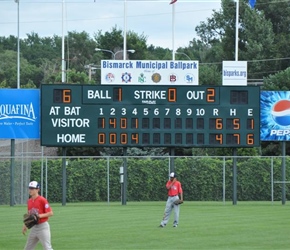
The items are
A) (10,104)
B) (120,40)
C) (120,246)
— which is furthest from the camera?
(120,40)

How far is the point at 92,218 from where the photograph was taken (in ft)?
115

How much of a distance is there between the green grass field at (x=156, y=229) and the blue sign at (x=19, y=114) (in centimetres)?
559

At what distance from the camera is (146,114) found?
1663 inches

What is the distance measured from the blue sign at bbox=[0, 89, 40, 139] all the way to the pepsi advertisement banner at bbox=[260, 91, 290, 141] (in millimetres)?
11097

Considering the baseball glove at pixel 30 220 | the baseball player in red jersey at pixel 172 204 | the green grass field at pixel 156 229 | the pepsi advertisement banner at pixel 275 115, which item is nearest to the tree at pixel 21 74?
the pepsi advertisement banner at pixel 275 115

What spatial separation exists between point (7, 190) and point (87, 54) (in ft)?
258

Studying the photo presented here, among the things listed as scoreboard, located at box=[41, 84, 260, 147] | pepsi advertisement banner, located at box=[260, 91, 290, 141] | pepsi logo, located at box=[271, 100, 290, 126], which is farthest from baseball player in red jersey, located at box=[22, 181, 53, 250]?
pepsi logo, located at box=[271, 100, 290, 126]

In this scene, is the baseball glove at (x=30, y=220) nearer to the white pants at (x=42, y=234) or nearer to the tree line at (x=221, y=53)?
the white pants at (x=42, y=234)

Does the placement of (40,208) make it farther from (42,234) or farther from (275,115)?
(275,115)

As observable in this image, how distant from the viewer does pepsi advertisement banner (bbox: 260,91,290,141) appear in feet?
151

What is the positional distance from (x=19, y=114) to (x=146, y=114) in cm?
686

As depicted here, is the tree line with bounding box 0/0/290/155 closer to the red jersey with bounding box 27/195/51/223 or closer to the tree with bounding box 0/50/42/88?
the tree with bounding box 0/50/42/88

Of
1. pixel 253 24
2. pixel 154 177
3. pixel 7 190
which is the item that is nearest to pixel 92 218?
pixel 7 190

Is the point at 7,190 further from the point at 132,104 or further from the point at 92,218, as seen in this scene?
the point at 92,218
